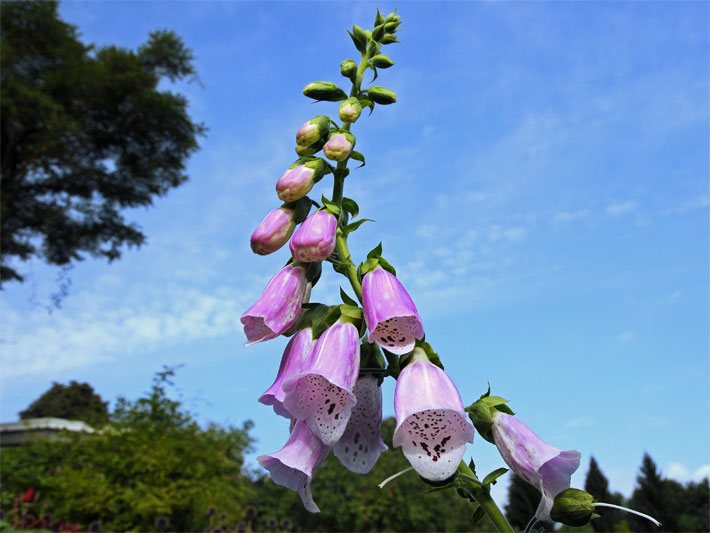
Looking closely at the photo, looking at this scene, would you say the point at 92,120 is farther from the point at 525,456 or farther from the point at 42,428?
the point at 525,456

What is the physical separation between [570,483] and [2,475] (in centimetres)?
1022

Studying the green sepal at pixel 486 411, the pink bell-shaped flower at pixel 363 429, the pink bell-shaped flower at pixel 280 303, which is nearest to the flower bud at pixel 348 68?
the pink bell-shaped flower at pixel 280 303

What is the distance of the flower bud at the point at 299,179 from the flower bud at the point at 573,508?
837 millimetres

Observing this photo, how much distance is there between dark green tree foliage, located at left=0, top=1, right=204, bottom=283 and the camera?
18.9 m

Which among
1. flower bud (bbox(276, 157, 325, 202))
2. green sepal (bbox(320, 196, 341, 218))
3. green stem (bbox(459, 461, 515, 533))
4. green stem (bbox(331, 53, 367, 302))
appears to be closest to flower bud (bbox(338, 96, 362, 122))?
green stem (bbox(331, 53, 367, 302))

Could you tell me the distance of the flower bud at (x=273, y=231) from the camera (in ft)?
5.17

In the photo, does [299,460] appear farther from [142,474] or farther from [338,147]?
[142,474]

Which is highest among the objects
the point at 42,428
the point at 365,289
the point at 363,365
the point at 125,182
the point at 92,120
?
the point at 92,120

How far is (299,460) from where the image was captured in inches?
54.1

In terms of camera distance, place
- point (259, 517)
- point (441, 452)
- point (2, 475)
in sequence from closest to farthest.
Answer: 1. point (441, 452)
2. point (2, 475)
3. point (259, 517)

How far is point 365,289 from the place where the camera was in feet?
4.57

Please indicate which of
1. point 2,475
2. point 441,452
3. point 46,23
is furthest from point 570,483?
point 46,23

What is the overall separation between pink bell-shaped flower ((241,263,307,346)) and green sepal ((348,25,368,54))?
708mm

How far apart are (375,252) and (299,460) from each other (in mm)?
456
